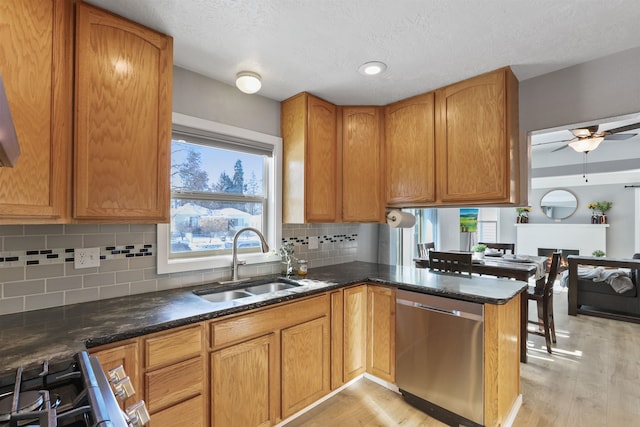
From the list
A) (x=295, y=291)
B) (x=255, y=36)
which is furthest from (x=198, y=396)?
(x=255, y=36)

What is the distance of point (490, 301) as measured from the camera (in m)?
1.82

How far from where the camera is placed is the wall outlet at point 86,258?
169 cm

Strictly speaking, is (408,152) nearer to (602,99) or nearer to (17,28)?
(602,99)

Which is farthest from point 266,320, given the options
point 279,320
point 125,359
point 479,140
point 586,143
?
point 586,143

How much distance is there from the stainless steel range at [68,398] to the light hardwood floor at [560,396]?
1456mm

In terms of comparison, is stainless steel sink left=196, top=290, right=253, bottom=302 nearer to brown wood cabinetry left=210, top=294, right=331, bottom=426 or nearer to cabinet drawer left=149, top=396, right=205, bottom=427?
brown wood cabinetry left=210, top=294, right=331, bottom=426

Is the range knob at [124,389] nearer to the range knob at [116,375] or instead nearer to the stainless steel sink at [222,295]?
the range knob at [116,375]

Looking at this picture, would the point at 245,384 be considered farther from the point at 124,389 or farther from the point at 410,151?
the point at 410,151

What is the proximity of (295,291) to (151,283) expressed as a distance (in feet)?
2.99

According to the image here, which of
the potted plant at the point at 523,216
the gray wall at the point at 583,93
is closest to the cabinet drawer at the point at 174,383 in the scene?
the gray wall at the point at 583,93

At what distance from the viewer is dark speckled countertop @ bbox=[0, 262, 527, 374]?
1163mm

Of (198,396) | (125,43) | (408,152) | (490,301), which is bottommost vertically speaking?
(198,396)

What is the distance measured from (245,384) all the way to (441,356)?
125 cm

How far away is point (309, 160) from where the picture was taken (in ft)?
8.40
